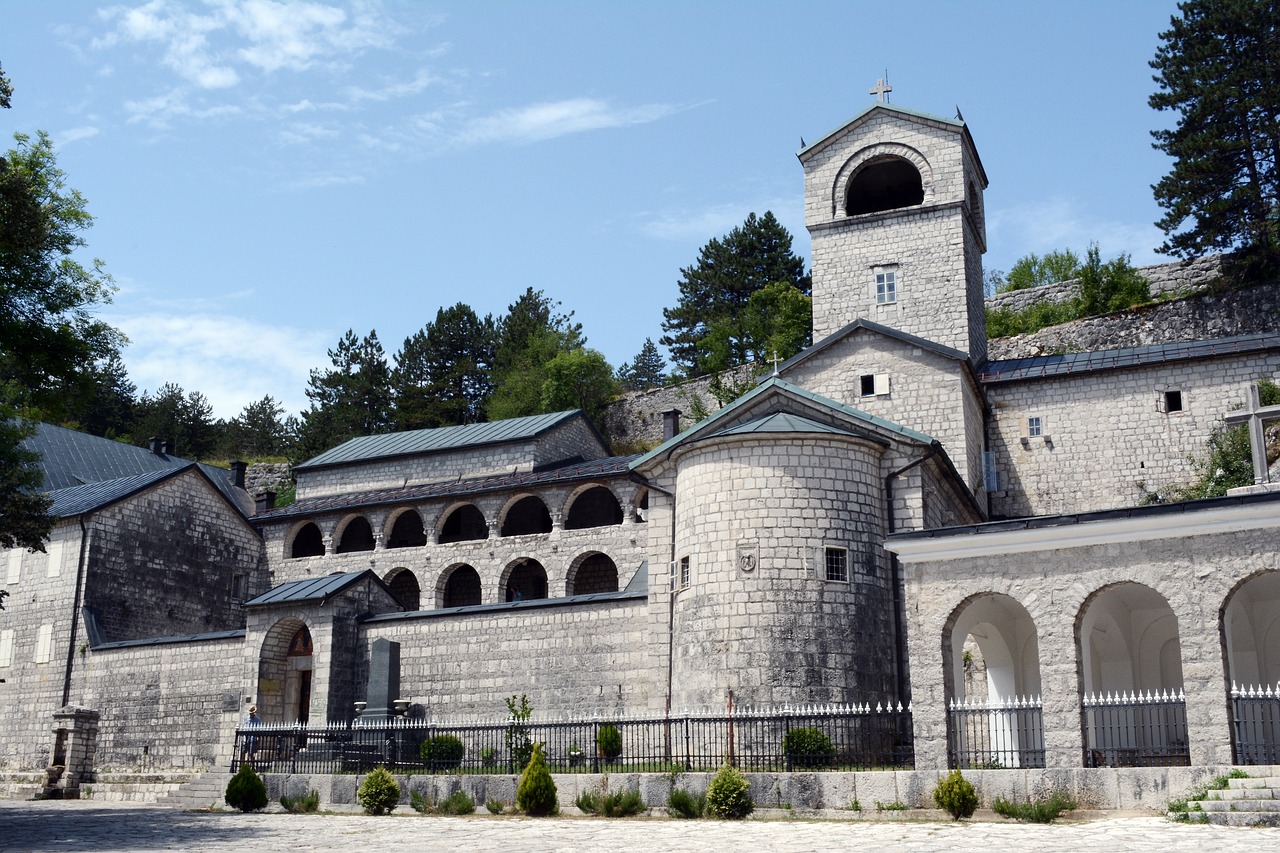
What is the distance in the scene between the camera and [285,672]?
24000 millimetres

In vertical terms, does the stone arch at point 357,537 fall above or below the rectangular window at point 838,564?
above

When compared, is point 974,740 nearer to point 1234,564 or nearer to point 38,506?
point 1234,564

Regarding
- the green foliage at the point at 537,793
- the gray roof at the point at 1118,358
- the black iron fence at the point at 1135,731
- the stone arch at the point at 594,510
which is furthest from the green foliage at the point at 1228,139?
the green foliage at the point at 537,793

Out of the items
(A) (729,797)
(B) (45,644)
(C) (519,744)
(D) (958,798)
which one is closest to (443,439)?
(B) (45,644)

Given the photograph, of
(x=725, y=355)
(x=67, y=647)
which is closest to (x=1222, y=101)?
(x=725, y=355)

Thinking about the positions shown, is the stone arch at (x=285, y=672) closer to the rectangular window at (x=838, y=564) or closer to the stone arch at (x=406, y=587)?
the stone arch at (x=406, y=587)

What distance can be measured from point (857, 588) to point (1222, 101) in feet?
78.0

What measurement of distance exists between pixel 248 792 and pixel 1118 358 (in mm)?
19866

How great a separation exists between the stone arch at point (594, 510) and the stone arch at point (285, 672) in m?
11.8

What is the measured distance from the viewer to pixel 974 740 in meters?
14.7

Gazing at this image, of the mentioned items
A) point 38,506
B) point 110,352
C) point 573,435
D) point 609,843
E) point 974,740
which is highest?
point 573,435

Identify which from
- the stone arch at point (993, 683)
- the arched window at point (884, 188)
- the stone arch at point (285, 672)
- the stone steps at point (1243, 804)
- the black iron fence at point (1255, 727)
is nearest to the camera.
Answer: the stone steps at point (1243, 804)

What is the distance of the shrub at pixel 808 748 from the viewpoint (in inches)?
620

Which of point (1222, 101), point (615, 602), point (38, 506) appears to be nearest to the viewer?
point (38, 506)
